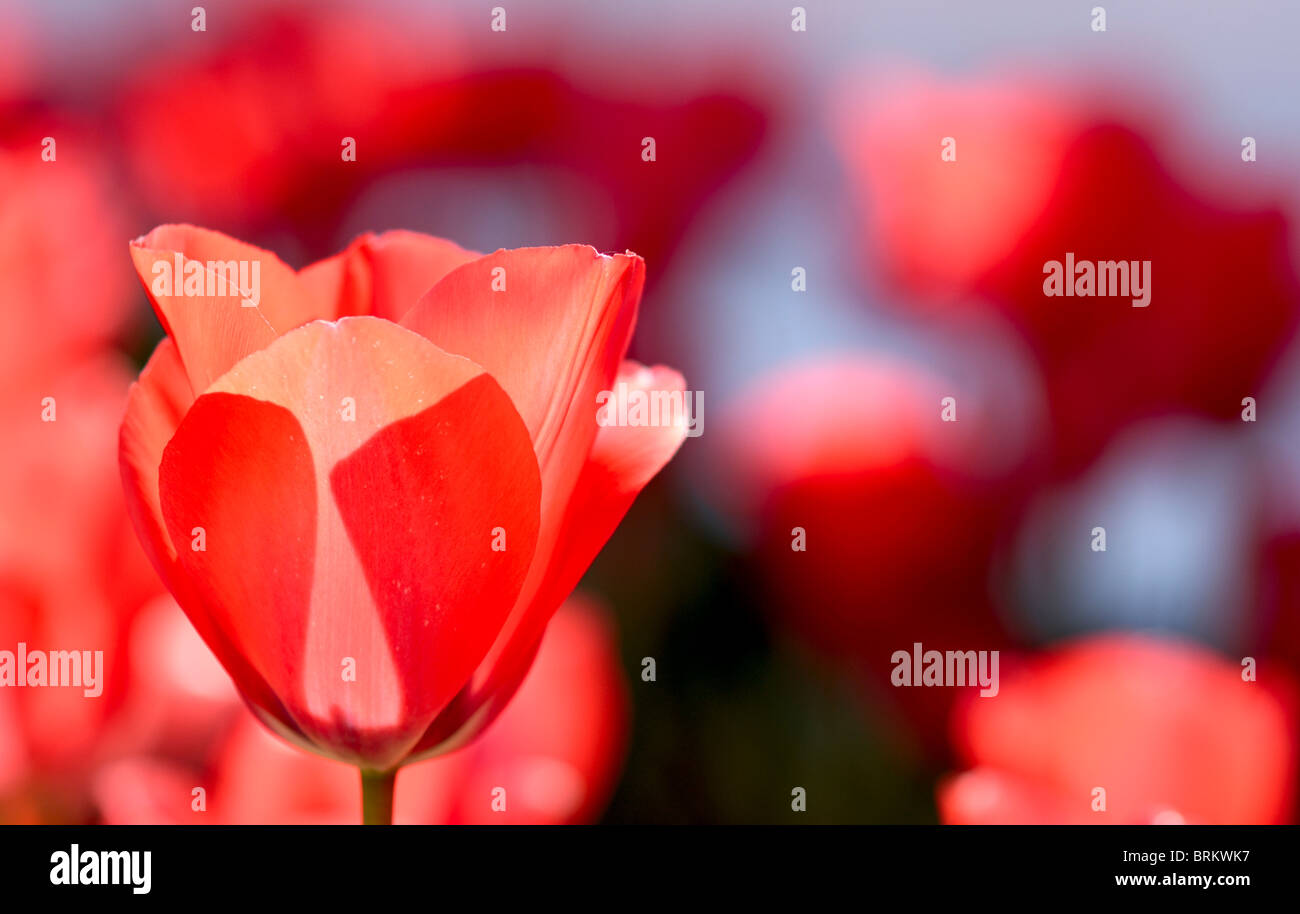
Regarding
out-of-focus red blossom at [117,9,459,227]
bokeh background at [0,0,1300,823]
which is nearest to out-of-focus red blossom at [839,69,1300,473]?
bokeh background at [0,0,1300,823]

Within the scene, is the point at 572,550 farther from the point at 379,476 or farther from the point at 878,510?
the point at 878,510

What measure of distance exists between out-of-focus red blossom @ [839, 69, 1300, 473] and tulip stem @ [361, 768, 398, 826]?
0.23 m

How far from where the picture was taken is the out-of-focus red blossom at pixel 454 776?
0.72ft

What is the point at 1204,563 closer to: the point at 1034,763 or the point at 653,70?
the point at 1034,763

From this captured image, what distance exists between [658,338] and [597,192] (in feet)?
0.15

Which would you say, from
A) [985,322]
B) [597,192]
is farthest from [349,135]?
[985,322]

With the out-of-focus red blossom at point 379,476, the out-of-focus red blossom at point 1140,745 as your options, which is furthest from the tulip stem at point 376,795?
the out-of-focus red blossom at point 1140,745

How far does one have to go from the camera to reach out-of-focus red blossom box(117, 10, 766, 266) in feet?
1.13

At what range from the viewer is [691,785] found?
334mm

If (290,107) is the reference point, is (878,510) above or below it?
below

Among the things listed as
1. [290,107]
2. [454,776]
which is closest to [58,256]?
[290,107]

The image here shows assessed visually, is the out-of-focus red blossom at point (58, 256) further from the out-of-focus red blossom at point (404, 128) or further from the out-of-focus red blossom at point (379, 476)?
the out-of-focus red blossom at point (379, 476)

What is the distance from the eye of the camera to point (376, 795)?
166 millimetres

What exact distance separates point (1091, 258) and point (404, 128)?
0.63ft
